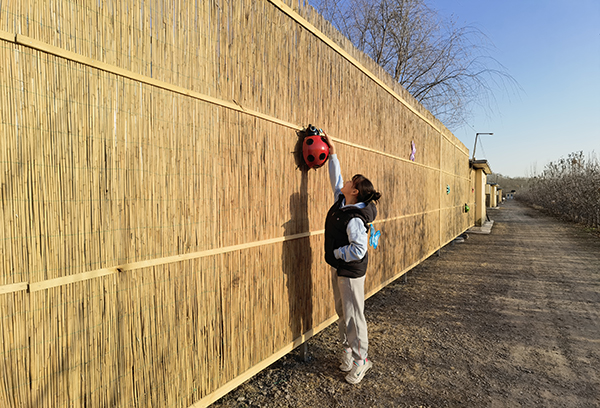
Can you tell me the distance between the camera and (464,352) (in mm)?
3844

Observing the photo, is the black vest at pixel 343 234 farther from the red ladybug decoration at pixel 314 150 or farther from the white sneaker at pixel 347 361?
the white sneaker at pixel 347 361

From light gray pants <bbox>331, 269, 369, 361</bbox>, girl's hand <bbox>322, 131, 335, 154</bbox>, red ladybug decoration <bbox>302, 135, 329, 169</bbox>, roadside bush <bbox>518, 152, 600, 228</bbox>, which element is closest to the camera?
light gray pants <bbox>331, 269, 369, 361</bbox>

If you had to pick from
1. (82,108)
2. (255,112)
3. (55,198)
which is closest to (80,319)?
(55,198)

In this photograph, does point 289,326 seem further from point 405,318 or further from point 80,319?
point 405,318

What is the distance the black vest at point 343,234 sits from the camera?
3064mm

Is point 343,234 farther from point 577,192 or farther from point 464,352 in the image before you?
point 577,192

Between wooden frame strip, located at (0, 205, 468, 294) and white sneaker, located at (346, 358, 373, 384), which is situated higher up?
wooden frame strip, located at (0, 205, 468, 294)

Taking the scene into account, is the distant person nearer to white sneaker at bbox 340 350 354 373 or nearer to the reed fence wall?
white sneaker at bbox 340 350 354 373

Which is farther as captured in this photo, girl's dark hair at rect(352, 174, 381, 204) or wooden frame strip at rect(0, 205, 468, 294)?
girl's dark hair at rect(352, 174, 381, 204)

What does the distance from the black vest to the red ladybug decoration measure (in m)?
0.48

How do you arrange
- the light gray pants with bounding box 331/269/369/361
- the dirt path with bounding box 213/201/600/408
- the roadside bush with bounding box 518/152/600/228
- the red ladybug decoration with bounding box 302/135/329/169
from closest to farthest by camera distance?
the dirt path with bounding box 213/201/600/408 < the light gray pants with bounding box 331/269/369/361 < the red ladybug decoration with bounding box 302/135/329/169 < the roadside bush with bounding box 518/152/600/228

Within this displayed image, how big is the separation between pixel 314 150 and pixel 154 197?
1.58 meters

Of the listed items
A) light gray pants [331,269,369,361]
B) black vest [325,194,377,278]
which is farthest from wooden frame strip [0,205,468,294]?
light gray pants [331,269,369,361]

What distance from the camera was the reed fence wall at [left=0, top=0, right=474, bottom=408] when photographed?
1.52 metres
